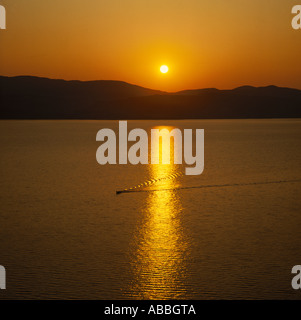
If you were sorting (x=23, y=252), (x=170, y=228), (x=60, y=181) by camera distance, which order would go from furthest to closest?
(x=60, y=181)
(x=170, y=228)
(x=23, y=252)

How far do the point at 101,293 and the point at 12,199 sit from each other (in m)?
14.1

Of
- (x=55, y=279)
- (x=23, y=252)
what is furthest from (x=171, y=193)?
(x=55, y=279)

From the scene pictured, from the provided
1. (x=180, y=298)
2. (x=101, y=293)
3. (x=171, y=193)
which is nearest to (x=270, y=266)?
(x=180, y=298)

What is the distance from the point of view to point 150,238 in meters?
17.9

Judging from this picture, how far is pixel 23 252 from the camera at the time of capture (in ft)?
53.1

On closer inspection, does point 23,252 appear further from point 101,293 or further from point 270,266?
point 270,266

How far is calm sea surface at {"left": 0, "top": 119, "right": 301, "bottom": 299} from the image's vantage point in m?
13.2

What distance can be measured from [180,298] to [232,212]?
405 inches

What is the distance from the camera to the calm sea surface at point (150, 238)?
43.4 ft

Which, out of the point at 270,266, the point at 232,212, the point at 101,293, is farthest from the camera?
the point at 232,212

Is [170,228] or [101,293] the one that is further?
[170,228]
